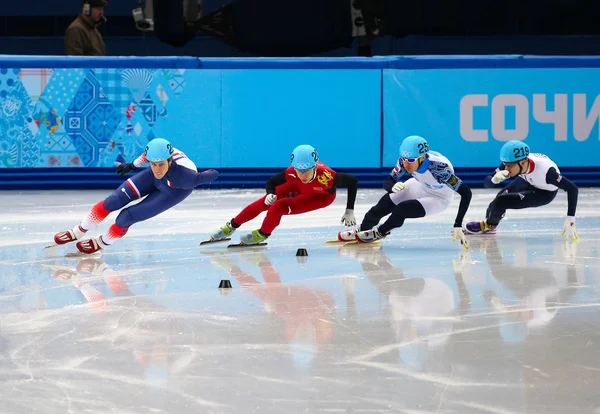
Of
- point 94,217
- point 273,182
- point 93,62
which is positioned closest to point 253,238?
point 273,182

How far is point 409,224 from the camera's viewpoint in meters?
9.55

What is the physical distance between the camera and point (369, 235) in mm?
8398

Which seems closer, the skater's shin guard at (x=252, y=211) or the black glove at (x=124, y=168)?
the black glove at (x=124, y=168)

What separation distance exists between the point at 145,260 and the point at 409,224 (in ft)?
9.74

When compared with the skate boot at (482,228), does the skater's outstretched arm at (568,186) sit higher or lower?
higher

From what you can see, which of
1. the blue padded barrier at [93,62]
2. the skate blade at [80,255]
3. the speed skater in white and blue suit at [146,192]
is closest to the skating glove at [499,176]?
the speed skater in white and blue suit at [146,192]

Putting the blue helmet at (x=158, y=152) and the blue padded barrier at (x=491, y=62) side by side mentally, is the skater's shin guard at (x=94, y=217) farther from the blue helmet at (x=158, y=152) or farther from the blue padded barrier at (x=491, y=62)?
A: the blue padded barrier at (x=491, y=62)

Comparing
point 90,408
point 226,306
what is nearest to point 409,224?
point 226,306

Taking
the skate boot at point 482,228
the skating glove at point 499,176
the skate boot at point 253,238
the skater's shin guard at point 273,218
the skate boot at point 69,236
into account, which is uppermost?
the skating glove at point 499,176

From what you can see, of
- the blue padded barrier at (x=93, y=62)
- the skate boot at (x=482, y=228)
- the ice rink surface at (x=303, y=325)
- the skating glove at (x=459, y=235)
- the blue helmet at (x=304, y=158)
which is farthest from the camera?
the blue padded barrier at (x=93, y=62)

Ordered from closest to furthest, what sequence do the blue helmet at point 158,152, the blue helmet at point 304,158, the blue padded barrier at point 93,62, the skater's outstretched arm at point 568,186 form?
the blue helmet at point 158,152 → the blue helmet at point 304,158 → the skater's outstretched arm at point 568,186 → the blue padded barrier at point 93,62

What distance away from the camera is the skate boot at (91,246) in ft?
25.6

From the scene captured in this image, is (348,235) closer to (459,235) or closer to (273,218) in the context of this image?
(273,218)

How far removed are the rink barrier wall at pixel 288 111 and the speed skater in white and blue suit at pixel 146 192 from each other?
13.8ft
